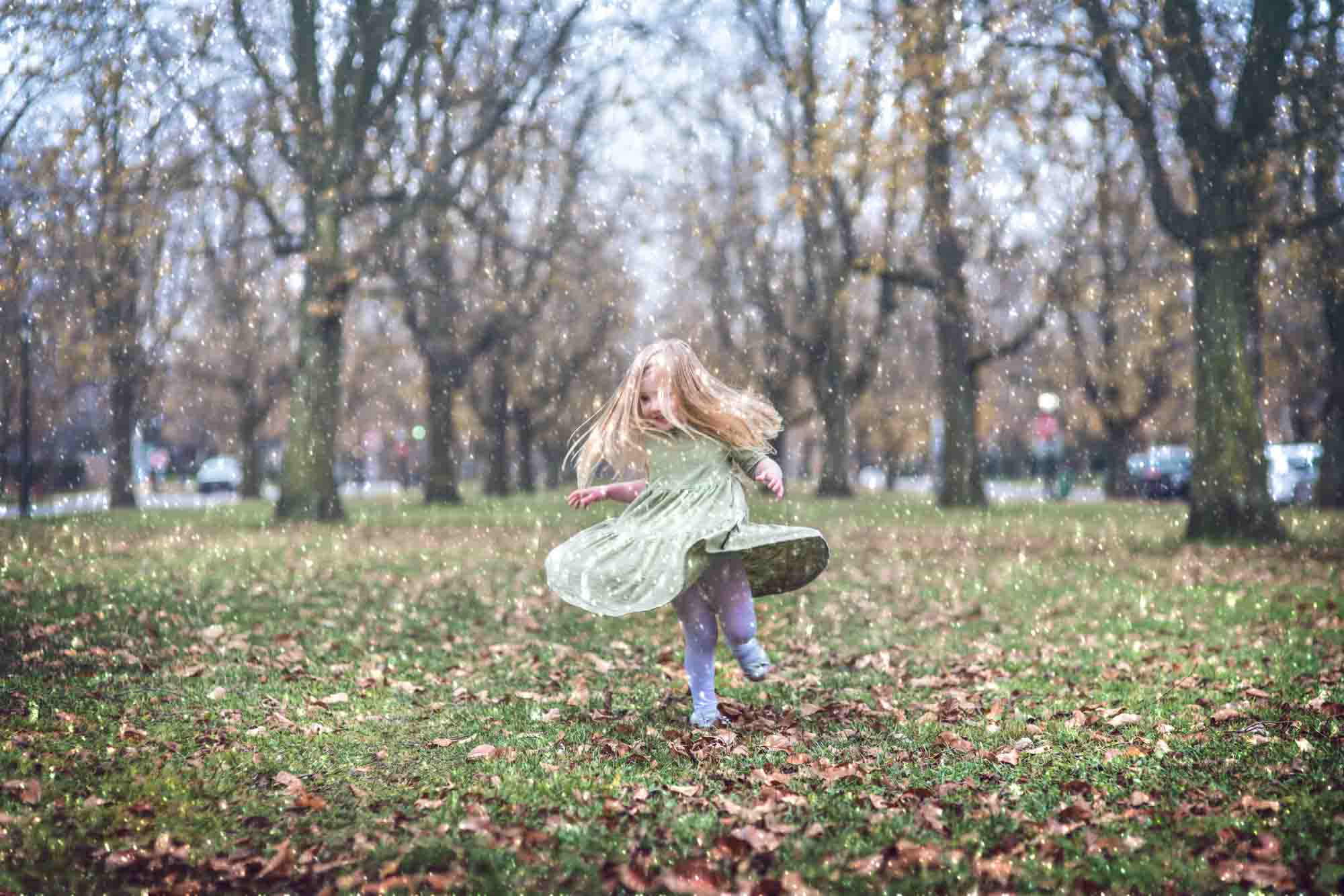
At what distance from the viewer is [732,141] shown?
29.0 metres

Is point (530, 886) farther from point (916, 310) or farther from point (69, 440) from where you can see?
point (69, 440)

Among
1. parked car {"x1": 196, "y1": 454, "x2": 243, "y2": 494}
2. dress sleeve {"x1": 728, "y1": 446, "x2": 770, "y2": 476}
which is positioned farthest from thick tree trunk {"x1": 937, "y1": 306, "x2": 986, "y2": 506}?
parked car {"x1": 196, "y1": 454, "x2": 243, "y2": 494}

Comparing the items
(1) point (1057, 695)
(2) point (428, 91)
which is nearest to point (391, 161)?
(2) point (428, 91)

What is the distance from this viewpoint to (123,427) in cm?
3003

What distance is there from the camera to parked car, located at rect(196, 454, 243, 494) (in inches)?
2071

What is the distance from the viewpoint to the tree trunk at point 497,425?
33625mm

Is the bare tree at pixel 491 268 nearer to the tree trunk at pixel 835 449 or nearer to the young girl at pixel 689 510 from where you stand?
the tree trunk at pixel 835 449

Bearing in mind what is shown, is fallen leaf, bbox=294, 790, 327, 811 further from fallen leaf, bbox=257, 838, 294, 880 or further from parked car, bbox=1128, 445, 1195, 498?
parked car, bbox=1128, 445, 1195, 498

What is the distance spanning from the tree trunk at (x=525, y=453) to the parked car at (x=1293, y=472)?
24.3m

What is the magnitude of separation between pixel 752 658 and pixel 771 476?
0.94m

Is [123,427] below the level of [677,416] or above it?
above

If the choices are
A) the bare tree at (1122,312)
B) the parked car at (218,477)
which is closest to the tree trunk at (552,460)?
the parked car at (218,477)

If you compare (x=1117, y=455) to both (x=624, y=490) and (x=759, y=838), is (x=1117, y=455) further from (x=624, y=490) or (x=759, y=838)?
(x=759, y=838)

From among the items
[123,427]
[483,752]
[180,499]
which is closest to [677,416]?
[483,752]
